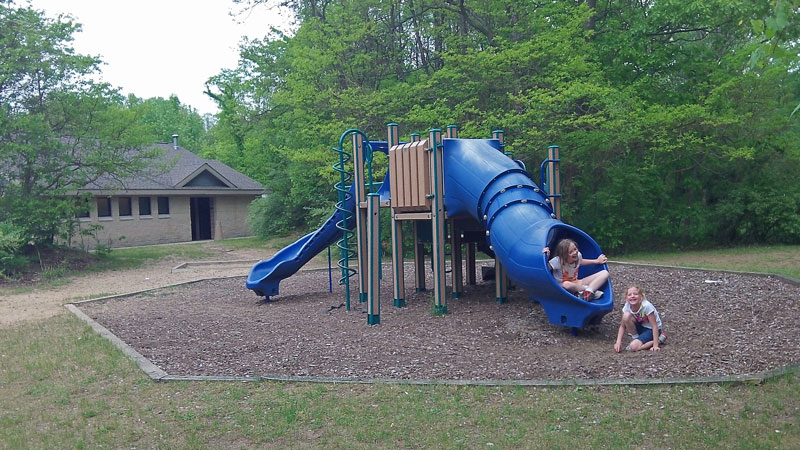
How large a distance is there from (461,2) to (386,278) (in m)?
9.55

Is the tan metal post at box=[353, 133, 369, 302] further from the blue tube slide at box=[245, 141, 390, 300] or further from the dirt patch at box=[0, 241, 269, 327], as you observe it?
the dirt patch at box=[0, 241, 269, 327]

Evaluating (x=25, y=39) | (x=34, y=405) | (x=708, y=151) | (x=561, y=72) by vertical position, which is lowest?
(x=34, y=405)

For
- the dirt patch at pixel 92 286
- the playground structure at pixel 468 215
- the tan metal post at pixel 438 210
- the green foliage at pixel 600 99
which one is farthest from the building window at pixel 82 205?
the tan metal post at pixel 438 210

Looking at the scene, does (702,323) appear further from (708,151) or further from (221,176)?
(221,176)

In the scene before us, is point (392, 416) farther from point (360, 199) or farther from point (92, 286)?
point (92, 286)

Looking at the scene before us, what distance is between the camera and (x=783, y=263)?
573 inches

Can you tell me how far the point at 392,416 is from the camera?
5098 millimetres

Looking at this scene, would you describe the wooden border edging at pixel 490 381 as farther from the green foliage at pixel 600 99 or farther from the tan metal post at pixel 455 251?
the green foliage at pixel 600 99

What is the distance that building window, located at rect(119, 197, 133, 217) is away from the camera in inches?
1069

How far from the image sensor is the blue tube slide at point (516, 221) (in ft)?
24.0

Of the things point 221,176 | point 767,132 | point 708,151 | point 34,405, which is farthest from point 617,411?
point 221,176

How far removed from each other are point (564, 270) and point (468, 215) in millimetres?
2333

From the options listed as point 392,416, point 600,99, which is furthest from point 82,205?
point 392,416

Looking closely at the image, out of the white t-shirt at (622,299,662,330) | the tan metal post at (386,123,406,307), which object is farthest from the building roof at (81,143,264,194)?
the white t-shirt at (622,299,662,330)
